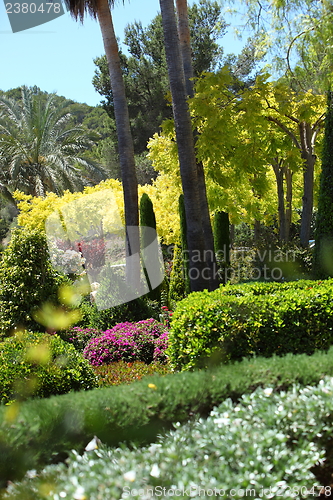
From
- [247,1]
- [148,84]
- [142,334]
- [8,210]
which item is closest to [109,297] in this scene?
[142,334]

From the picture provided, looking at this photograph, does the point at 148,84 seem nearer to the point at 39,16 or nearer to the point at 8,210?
the point at 39,16

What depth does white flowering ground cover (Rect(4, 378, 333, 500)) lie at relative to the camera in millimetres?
2254

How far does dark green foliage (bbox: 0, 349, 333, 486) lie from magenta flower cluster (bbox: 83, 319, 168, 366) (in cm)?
378

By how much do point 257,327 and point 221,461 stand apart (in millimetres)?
2659

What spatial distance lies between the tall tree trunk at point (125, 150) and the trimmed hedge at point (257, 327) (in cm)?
529

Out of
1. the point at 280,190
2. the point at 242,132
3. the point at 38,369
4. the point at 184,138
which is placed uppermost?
the point at 242,132

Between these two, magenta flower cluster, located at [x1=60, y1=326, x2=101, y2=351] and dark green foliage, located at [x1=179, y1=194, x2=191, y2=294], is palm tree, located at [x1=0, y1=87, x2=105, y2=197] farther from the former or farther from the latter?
magenta flower cluster, located at [x1=60, y1=326, x2=101, y2=351]

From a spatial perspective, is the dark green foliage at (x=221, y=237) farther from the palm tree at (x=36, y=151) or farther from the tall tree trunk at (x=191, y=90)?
the palm tree at (x=36, y=151)

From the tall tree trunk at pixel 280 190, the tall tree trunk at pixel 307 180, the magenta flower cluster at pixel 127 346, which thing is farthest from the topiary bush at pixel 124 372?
the tall tree trunk at pixel 280 190

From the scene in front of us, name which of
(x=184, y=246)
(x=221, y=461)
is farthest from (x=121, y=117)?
(x=221, y=461)

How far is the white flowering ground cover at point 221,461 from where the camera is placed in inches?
88.7

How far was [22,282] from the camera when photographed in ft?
23.3

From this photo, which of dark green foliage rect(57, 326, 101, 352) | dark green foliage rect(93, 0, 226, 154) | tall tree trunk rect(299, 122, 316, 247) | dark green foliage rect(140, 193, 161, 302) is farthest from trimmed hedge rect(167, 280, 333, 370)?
dark green foliage rect(93, 0, 226, 154)

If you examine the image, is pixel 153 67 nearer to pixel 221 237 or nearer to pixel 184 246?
pixel 221 237
